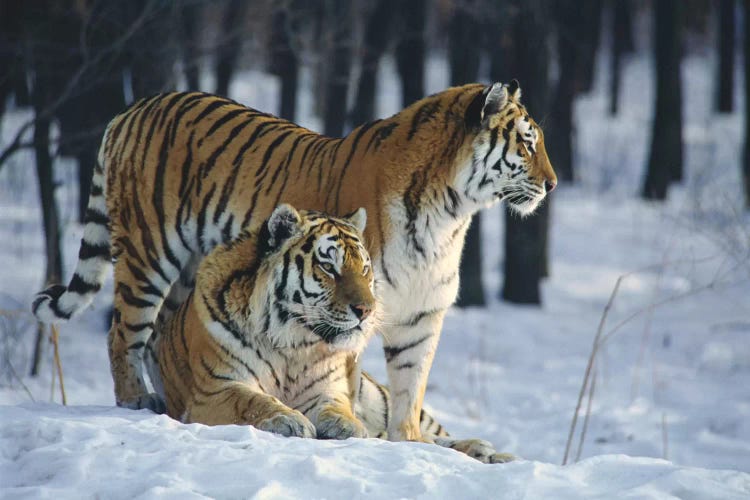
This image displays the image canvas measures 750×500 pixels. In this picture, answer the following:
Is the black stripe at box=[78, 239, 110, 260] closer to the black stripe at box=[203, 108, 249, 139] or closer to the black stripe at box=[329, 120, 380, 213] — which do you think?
the black stripe at box=[203, 108, 249, 139]

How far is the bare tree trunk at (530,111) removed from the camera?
32.8ft

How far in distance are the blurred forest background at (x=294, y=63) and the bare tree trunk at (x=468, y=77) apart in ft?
0.05

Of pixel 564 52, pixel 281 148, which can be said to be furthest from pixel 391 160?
pixel 564 52

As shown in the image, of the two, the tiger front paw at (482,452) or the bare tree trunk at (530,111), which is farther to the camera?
the bare tree trunk at (530,111)

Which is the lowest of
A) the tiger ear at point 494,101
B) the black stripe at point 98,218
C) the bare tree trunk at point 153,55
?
the black stripe at point 98,218

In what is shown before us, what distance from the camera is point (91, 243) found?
5500mm

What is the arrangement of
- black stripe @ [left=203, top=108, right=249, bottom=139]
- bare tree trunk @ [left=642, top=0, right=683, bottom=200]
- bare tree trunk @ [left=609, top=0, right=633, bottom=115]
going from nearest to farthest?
black stripe @ [left=203, top=108, right=249, bottom=139], bare tree trunk @ [left=642, top=0, right=683, bottom=200], bare tree trunk @ [left=609, top=0, right=633, bottom=115]

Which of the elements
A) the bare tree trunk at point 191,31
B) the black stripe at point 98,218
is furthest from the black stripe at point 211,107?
the bare tree trunk at point 191,31

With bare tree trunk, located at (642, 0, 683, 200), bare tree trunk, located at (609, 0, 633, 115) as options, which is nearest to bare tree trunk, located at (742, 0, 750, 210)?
bare tree trunk, located at (642, 0, 683, 200)

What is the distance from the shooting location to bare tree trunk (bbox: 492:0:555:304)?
998 centimetres

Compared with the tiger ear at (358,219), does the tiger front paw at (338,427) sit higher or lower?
lower

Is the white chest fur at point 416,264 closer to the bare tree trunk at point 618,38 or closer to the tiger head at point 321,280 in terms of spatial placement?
the tiger head at point 321,280

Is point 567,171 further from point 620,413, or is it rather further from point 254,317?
point 254,317

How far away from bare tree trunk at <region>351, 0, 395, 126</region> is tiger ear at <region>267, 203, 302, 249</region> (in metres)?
6.75
